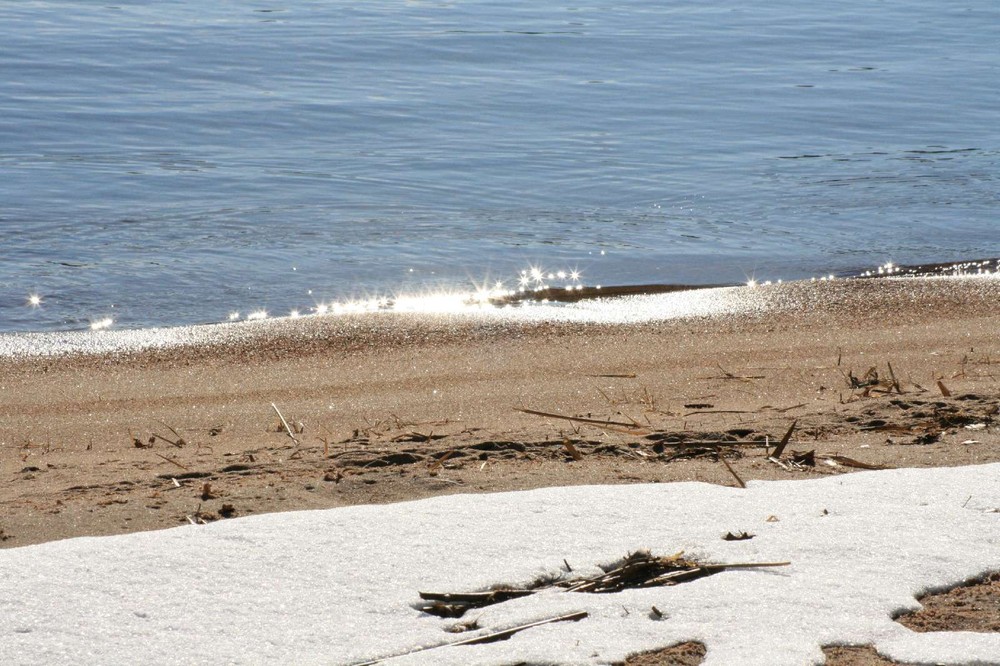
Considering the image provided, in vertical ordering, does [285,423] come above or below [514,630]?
below

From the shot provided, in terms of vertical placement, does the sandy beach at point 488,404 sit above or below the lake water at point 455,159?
below

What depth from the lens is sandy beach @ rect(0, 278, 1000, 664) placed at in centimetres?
363

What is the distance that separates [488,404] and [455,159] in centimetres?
916

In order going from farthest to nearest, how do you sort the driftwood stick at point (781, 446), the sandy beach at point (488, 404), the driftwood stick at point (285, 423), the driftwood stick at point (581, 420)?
the driftwood stick at point (285, 423) < the driftwood stick at point (581, 420) < the driftwood stick at point (781, 446) < the sandy beach at point (488, 404)

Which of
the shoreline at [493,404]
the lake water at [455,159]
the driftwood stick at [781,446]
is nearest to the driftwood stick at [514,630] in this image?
the shoreline at [493,404]

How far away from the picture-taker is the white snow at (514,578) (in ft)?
7.83

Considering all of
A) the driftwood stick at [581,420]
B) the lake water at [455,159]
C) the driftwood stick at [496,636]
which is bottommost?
the driftwood stick at [581,420]

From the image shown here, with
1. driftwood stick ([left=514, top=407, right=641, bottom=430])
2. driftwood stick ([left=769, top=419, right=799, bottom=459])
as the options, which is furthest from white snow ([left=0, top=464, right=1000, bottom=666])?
driftwood stick ([left=514, top=407, right=641, bottom=430])

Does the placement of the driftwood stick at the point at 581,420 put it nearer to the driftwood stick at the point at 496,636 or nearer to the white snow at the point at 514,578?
the white snow at the point at 514,578

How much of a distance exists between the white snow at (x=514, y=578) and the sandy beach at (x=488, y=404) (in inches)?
7.0

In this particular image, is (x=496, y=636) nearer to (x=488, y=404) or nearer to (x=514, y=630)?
(x=514, y=630)

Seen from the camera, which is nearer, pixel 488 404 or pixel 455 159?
pixel 488 404

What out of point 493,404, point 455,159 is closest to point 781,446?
point 493,404

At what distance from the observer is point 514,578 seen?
270 cm
